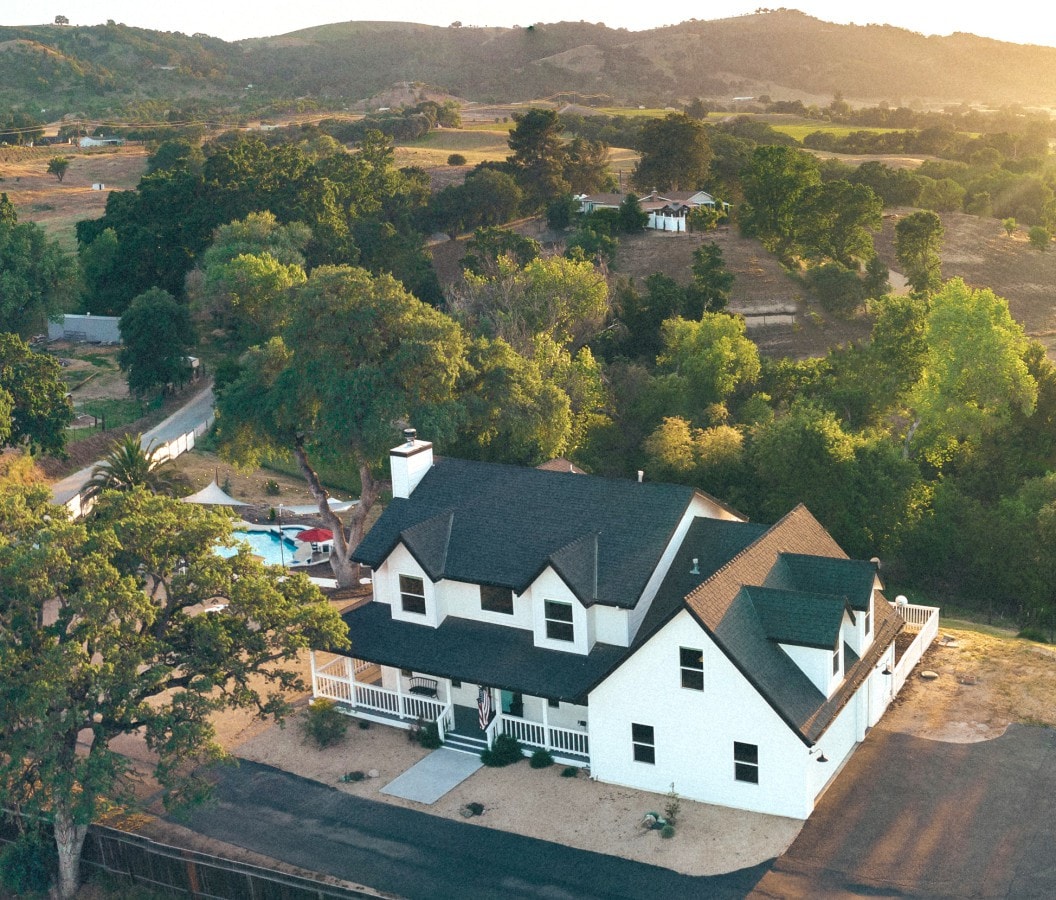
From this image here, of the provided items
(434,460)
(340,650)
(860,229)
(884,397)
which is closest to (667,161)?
(860,229)

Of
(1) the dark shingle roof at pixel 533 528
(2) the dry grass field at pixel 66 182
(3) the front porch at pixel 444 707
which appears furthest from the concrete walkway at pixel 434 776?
(2) the dry grass field at pixel 66 182

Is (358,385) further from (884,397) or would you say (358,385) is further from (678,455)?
(884,397)

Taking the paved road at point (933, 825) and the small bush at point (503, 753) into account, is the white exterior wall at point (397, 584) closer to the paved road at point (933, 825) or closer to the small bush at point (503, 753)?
the small bush at point (503, 753)

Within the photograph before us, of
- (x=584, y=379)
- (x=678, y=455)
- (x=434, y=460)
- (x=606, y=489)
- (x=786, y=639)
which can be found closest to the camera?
(x=786, y=639)

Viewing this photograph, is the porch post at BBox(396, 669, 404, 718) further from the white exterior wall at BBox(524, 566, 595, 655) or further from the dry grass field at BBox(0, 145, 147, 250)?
the dry grass field at BBox(0, 145, 147, 250)

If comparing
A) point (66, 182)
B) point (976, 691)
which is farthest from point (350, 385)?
point (66, 182)

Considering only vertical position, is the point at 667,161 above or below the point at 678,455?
above

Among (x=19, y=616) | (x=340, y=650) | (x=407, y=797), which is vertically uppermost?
(x=19, y=616)
